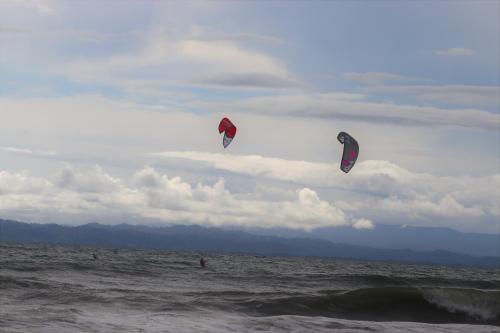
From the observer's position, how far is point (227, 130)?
3344 centimetres

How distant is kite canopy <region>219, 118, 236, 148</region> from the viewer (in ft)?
109

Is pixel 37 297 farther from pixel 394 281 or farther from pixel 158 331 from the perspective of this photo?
pixel 394 281

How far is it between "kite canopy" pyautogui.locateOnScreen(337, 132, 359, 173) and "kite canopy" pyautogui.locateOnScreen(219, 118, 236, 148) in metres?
5.50

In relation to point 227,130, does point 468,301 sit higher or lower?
lower

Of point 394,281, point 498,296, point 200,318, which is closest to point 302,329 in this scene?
point 200,318

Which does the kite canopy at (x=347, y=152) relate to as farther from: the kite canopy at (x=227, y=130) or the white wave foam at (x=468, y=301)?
the white wave foam at (x=468, y=301)

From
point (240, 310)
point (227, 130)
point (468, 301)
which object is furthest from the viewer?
point (227, 130)

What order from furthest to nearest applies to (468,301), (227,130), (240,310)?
(227,130) < (468,301) < (240,310)

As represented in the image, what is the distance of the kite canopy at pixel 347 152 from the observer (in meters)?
30.2

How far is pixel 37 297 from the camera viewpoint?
19.7 m

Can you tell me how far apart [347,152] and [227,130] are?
625 cm

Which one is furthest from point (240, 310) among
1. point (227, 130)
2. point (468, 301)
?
point (227, 130)

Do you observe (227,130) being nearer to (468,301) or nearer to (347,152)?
(347,152)

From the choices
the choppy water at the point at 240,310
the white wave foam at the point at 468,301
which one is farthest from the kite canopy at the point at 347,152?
the white wave foam at the point at 468,301
